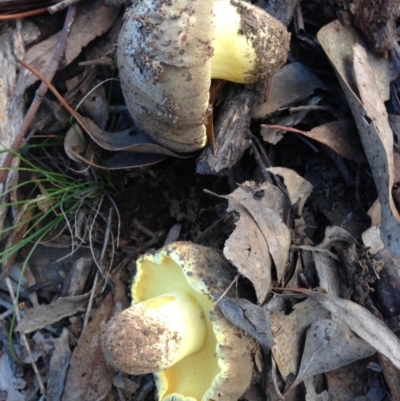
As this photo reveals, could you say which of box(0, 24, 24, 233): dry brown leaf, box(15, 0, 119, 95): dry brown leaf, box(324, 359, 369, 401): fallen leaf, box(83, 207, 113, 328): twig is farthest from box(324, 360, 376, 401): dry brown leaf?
box(15, 0, 119, 95): dry brown leaf

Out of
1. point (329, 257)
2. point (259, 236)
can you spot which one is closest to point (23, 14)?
point (259, 236)

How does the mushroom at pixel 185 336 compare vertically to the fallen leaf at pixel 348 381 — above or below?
above

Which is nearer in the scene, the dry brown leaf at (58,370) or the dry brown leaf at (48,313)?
the dry brown leaf at (58,370)

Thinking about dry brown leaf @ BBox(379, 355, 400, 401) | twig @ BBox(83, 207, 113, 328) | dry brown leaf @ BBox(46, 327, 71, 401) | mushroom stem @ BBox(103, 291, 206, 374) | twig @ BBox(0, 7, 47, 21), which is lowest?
dry brown leaf @ BBox(46, 327, 71, 401)

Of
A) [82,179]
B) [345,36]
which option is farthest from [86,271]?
[345,36]

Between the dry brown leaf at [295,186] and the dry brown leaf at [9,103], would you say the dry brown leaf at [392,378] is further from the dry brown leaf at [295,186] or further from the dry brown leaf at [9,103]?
the dry brown leaf at [9,103]

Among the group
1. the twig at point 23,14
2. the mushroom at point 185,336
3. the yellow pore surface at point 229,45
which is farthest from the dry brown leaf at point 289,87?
the twig at point 23,14

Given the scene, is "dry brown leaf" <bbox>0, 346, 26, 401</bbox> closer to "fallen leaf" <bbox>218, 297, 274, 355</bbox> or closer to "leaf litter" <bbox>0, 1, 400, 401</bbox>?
"leaf litter" <bbox>0, 1, 400, 401</bbox>
